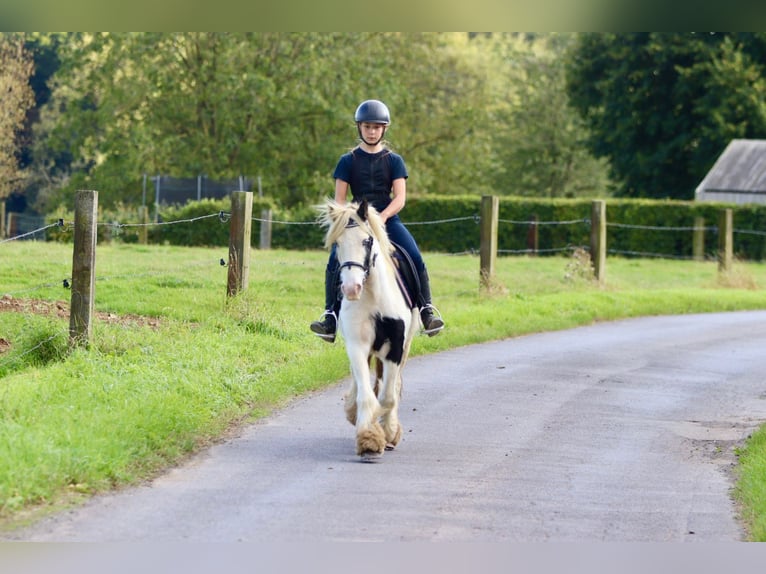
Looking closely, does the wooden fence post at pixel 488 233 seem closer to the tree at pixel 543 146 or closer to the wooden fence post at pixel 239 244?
the wooden fence post at pixel 239 244

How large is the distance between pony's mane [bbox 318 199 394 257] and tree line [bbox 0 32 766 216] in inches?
1241

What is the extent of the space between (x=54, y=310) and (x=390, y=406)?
17.4 ft

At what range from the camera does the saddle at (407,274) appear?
10.4 meters

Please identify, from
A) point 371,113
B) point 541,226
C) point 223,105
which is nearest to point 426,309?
point 371,113

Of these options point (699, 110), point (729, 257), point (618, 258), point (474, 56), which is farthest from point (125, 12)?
point (474, 56)

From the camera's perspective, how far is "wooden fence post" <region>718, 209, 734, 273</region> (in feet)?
92.3

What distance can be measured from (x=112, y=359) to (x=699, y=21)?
5516 millimetres

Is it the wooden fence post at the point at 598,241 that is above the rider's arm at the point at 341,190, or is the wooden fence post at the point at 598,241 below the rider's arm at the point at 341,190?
above

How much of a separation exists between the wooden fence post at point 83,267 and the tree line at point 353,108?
29160 millimetres

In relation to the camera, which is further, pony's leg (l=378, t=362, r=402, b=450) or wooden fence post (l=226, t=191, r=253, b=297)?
wooden fence post (l=226, t=191, r=253, b=297)

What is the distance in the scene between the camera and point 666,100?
2298 inches

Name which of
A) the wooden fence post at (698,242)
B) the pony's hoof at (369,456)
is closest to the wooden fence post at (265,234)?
the wooden fence post at (698,242)

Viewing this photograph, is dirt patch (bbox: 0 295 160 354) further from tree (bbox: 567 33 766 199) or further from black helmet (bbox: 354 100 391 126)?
tree (bbox: 567 33 766 199)

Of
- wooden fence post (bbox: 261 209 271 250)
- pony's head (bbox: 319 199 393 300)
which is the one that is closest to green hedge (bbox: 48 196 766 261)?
wooden fence post (bbox: 261 209 271 250)
